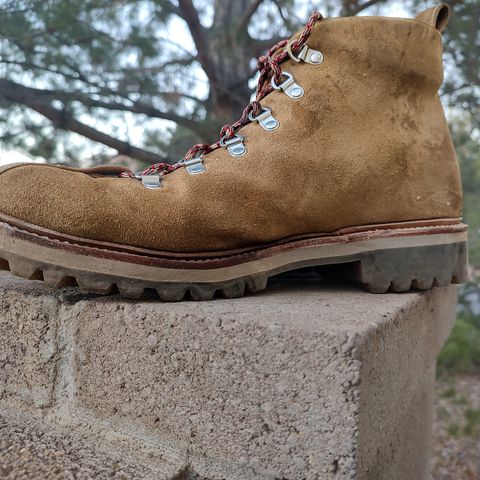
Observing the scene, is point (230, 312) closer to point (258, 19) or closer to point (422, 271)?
point (422, 271)

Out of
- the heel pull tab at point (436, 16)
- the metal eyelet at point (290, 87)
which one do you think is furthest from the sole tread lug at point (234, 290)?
the heel pull tab at point (436, 16)

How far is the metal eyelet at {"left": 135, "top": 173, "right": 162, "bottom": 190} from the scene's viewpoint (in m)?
→ 0.73

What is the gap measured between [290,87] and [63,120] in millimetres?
1284

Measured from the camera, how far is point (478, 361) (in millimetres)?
3498

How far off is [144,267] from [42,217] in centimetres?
14

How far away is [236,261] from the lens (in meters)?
0.76

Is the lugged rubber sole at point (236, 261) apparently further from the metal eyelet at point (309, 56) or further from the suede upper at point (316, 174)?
the metal eyelet at point (309, 56)

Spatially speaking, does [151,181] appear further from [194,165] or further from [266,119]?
[266,119]

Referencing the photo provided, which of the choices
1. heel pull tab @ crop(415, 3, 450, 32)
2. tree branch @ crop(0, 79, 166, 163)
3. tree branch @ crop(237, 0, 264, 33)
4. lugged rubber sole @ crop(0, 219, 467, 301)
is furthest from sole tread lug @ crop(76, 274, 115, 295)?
tree branch @ crop(237, 0, 264, 33)

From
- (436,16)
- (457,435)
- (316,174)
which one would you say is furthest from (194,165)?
(457,435)

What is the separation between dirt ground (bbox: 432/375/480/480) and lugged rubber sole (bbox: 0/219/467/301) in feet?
5.14

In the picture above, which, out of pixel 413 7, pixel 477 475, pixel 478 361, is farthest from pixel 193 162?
pixel 478 361

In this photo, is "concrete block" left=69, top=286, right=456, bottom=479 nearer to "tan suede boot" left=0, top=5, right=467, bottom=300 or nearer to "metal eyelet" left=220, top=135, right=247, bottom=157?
"tan suede boot" left=0, top=5, right=467, bottom=300

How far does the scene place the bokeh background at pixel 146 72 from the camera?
185 cm
